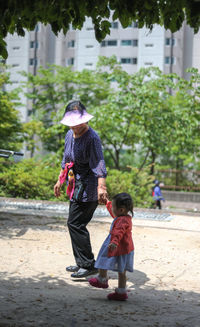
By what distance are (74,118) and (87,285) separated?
1.78 m

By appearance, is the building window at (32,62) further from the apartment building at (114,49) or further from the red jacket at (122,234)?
the red jacket at (122,234)

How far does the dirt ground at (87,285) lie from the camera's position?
143 inches

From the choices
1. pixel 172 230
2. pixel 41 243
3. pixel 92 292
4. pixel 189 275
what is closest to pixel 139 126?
A: pixel 172 230

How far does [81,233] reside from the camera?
5.05 meters

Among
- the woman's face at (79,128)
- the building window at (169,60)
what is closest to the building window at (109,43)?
the building window at (169,60)

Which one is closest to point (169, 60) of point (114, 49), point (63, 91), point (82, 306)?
point (114, 49)

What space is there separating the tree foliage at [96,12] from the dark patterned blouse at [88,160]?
1238 millimetres

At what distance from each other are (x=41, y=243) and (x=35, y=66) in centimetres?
4405

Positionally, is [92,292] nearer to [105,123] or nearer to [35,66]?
[105,123]

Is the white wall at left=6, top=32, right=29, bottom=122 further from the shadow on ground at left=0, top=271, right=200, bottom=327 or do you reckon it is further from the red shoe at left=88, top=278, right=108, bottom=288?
the red shoe at left=88, top=278, right=108, bottom=288

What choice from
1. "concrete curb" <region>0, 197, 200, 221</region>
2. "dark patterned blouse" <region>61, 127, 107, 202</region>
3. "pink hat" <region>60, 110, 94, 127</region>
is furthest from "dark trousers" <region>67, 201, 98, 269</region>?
"concrete curb" <region>0, 197, 200, 221</region>

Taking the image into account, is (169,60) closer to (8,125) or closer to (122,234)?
(8,125)

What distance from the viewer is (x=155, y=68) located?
17969mm

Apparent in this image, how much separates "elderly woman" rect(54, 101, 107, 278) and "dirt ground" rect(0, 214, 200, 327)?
0.98 feet
